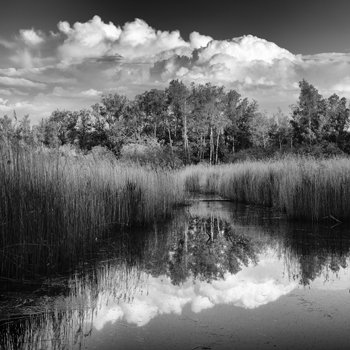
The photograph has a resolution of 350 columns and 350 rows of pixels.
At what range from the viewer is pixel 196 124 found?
35781 millimetres

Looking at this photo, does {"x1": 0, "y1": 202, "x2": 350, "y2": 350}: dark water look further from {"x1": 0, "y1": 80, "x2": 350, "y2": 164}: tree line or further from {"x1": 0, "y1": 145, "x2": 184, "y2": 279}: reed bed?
{"x1": 0, "y1": 80, "x2": 350, "y2": 164}: tree line

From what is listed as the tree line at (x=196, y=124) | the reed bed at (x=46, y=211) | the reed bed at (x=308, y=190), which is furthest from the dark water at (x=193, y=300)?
the tree line at (x=196, y=124)

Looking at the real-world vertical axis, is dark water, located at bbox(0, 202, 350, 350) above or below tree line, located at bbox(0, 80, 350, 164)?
below

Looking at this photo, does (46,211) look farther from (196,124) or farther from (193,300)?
(196,124)

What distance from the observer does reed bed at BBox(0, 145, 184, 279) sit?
3.59 metres

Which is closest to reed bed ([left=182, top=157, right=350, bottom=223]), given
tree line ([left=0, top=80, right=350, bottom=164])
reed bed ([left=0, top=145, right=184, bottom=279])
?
reed bed ([left=0, top=145, right=184, bottom=279])

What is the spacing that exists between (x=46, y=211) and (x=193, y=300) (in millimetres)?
1845

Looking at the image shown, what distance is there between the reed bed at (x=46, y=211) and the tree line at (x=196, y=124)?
2728cm

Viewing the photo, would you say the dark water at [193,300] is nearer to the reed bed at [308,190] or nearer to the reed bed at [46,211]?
the reed bed at [46,211]

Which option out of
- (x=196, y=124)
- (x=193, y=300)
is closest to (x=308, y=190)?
(x=193, y=300)

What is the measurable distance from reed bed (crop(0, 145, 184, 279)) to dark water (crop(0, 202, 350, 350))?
0.30 m

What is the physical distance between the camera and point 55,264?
3.94 m

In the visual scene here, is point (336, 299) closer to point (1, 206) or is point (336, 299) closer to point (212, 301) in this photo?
point (212, 301)

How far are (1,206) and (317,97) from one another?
117 feet
